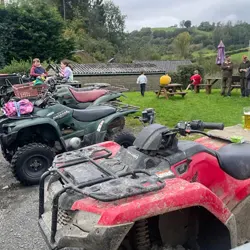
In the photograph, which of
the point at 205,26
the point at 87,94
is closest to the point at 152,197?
Result: the point at 87,94

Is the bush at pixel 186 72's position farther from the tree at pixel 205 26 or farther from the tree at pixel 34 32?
the tree at pixel 205 26

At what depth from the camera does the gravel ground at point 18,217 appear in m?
3.47

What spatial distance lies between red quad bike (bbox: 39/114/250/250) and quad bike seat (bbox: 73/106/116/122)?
3.04m

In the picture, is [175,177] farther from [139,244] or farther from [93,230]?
[93,230]

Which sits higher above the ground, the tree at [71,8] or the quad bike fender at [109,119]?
the tree at [71,8]

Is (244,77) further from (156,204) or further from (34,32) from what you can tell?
(34,32)

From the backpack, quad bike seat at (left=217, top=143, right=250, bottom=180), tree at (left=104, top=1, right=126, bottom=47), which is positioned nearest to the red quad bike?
quad bike seat at (left=217, top=143, right=250, bottom=180)

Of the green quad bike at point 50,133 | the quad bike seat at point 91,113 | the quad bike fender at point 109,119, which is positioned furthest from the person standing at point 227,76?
the quad bike seat at point 91,113

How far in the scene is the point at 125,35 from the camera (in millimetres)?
53500

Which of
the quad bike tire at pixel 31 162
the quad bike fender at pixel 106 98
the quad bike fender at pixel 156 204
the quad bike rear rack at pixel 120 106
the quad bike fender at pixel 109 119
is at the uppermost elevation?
the quad bike fender at pixel 156 204

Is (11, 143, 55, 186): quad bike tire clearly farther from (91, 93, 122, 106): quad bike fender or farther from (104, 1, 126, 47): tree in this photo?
(104, 1, 126, 47): tree

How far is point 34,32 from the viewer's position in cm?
2591

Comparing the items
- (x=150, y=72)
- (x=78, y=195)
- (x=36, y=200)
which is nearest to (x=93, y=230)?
(x=78, y=195)

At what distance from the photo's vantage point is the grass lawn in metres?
9.32
